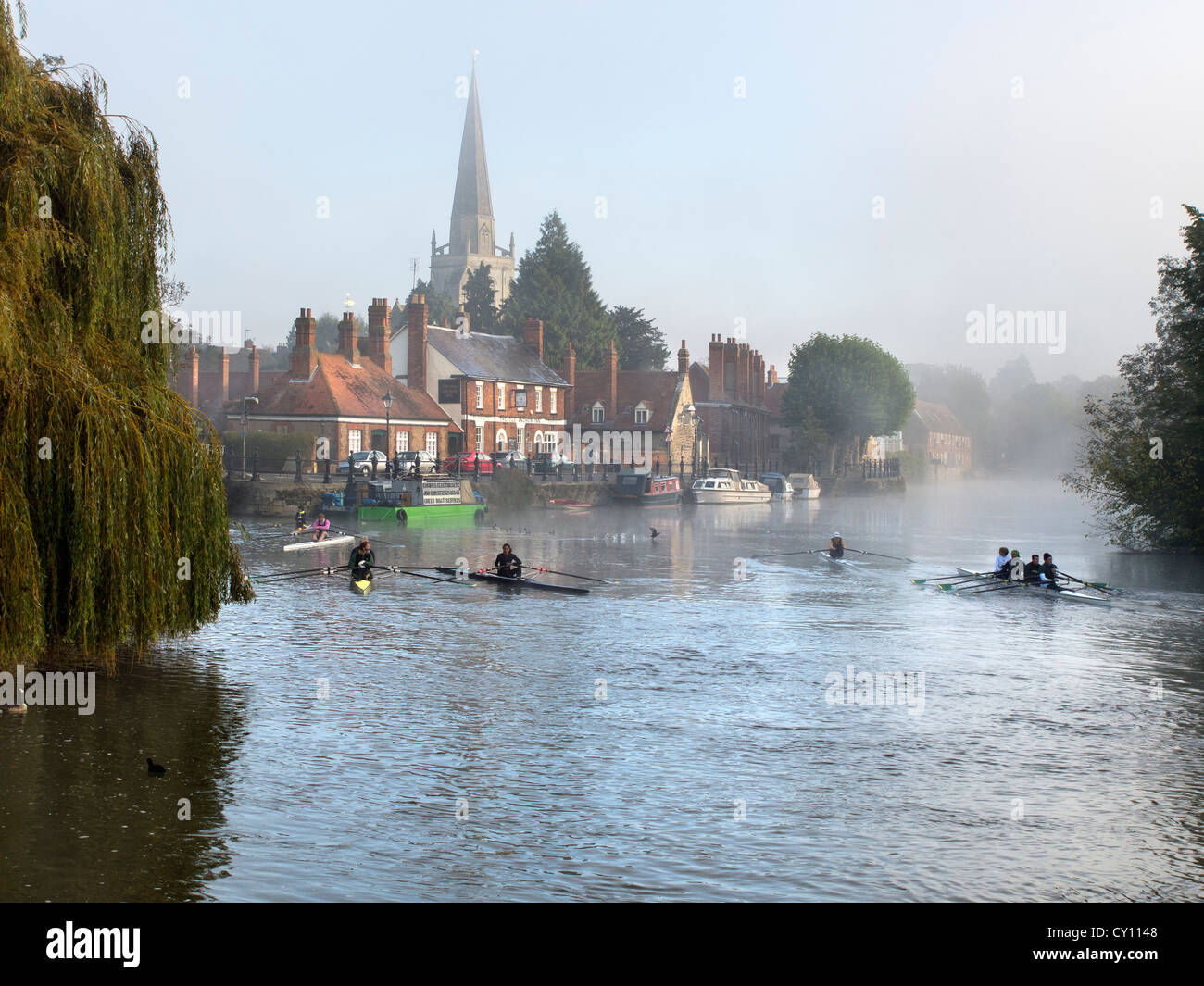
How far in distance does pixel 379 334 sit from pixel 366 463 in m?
15.3

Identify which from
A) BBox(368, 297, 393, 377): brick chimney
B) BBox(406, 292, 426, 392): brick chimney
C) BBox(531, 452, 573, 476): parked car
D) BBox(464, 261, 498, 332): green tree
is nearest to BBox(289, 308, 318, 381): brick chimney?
BBox(368, 297, 393, 377): brick chimney

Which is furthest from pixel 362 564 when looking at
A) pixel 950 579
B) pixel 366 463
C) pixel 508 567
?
pixel 366 463

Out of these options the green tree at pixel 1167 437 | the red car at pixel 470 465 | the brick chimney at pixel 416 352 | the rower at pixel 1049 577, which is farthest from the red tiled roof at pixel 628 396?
the rower at pixel 1049 577

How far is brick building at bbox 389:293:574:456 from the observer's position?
76000 mm

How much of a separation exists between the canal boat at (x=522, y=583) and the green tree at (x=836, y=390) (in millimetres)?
73596

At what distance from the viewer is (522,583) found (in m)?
31.6

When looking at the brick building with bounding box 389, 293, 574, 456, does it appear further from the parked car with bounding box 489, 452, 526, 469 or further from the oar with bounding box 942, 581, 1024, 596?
the oar with bounding box 942, 581, 1024, 596

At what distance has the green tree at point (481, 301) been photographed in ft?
431

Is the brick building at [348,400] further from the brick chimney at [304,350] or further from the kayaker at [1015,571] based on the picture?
the kayaker at [1015,571]

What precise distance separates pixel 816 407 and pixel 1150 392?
193 feet

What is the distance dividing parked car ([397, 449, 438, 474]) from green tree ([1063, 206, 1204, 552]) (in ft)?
98.6

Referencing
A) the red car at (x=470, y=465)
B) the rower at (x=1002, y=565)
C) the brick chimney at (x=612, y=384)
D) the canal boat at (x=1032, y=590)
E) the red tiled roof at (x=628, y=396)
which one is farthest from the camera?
the brick chimney at (x=612, y=384)

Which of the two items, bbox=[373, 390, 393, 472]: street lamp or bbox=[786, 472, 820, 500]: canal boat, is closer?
bbox=[373, 390, 393, 472]: street lamp

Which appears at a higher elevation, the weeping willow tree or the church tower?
the church tower
